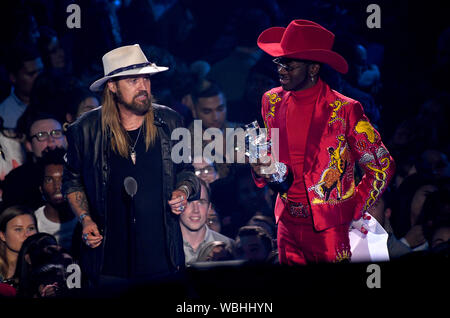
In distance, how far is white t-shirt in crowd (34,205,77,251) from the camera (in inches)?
228

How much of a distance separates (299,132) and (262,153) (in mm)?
317

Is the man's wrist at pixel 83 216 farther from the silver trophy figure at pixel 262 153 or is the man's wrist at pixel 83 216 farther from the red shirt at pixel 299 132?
the red shirt at pixel 299 132

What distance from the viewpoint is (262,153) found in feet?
13.7

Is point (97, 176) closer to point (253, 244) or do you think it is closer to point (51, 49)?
point (253, 244)

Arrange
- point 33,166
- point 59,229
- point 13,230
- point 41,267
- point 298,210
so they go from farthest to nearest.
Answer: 1. point 33,166
2. point 59,229
3. point 13,230
4. point 41,267
5. point 298,210

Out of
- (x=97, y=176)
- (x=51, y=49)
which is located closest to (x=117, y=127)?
(x=97, y=176)

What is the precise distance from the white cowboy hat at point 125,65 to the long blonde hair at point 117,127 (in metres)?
0.11

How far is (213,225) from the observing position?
6023 millimetres

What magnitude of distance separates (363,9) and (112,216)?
3.66 m

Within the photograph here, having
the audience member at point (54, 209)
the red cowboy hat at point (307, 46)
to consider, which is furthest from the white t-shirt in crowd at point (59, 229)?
the red cowboy hat at point (307, 46)
